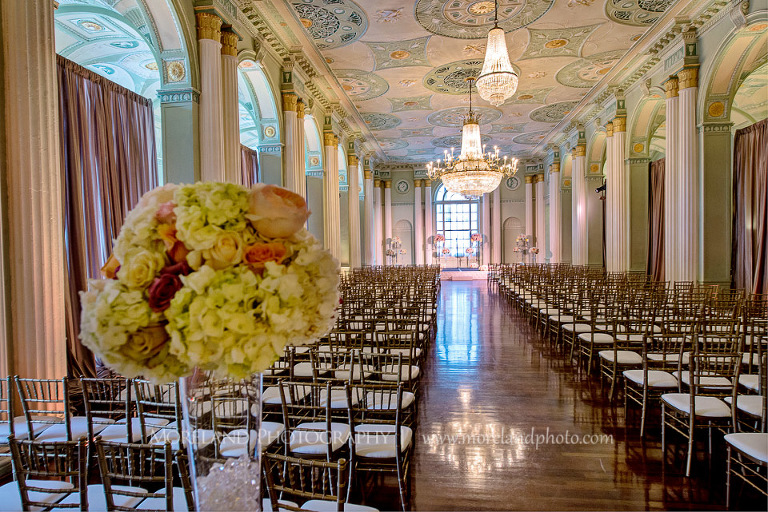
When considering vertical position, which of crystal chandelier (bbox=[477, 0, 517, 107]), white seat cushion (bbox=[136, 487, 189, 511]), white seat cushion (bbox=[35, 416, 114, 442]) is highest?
crystal chandelier (bbox=[477, 0, 517, 107])

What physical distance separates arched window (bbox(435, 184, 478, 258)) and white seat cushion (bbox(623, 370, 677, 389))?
74.1 feet

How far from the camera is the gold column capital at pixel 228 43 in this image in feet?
23.9

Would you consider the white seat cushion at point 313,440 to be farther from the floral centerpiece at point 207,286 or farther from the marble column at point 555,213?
the marble column at point 555,213

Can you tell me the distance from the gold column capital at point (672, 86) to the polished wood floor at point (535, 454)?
7512 millimetres

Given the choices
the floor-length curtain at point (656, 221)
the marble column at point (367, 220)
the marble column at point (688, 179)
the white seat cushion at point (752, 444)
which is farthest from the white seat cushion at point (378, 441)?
the marble column at point (367, 220)

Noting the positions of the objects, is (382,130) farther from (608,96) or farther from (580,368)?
(580,368)

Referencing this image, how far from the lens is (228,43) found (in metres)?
7.34

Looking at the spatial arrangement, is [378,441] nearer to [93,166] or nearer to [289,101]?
[93,166]

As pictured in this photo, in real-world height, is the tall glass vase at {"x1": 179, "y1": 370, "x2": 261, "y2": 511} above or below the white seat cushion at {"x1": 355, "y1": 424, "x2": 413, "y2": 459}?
above

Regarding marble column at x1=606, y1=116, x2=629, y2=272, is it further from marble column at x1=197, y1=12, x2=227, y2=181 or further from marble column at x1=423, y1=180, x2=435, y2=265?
marble column at x1=423, y1=180, x2=435, y2=265

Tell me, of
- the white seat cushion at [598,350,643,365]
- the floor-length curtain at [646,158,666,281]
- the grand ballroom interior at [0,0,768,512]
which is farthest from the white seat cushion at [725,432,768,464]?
the floor-length curtain at [646,158,666,281]

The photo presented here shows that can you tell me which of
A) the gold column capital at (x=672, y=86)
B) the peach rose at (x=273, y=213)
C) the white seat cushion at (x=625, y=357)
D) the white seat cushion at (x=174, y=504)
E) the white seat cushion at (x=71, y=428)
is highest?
the gold column capital at (x=672, y=86)

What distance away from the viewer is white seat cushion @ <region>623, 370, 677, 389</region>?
150 inches

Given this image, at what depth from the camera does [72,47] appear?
8820 mm
